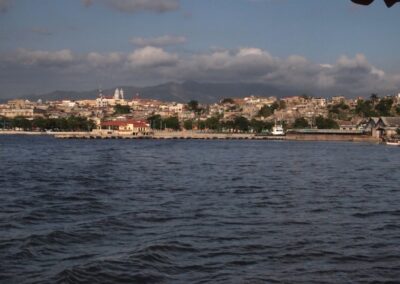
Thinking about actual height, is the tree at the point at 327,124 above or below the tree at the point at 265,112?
below

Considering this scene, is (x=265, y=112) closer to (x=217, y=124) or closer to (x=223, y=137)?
(x=217, y=124)

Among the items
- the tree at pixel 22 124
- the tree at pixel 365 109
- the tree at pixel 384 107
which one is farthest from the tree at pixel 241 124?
the tree at pixel 22 124

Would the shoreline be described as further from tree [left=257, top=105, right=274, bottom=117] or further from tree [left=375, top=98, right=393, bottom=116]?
tree [left=257, top=105, right=274, bottom=117]

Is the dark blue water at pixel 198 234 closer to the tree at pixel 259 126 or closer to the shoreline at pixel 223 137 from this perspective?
the shoreline at pixel 223 137

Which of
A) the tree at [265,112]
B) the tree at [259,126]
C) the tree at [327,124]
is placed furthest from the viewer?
the tree at [265,112]

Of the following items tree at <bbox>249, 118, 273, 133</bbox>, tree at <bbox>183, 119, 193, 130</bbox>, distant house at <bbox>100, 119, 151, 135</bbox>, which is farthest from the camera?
tree at <bbox>183, 119, 193, 130</bbox>

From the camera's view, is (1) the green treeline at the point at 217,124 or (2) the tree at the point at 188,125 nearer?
(1) the green treeline at the point at 217,124

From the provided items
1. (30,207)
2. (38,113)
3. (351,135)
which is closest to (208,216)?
(30,207)

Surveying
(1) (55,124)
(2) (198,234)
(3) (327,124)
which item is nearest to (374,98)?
(3) (327,124)

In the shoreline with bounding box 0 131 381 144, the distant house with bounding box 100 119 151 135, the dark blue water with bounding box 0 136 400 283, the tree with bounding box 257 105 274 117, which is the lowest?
the shoreline with bounding box 0 131 381 144

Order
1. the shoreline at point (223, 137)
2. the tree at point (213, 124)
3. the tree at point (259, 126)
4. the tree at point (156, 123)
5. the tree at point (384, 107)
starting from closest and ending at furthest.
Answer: the shoreline at point (223, 137) < the tree at point (259, 126) < the tree at point (213, 124) < the tree at point (156, 123) < the tree at point (384, 107)

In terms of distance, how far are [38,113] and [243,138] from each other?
326 feet

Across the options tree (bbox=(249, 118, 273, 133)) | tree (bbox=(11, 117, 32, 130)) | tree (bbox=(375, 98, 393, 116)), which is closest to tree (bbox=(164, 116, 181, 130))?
tree (bbox=(249, 118, 273, 133))

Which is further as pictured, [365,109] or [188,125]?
[365,109]
